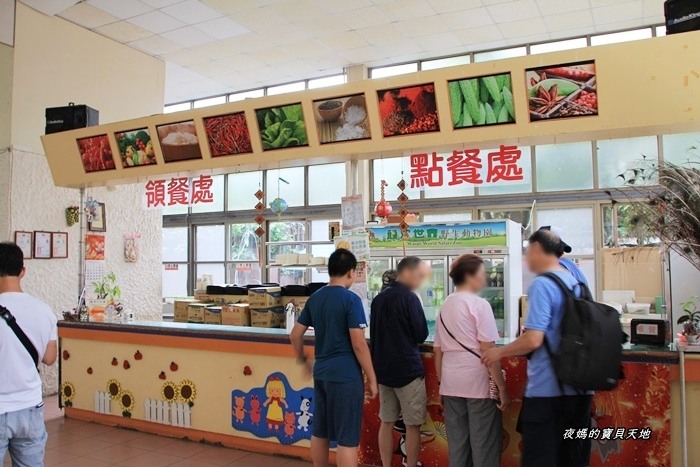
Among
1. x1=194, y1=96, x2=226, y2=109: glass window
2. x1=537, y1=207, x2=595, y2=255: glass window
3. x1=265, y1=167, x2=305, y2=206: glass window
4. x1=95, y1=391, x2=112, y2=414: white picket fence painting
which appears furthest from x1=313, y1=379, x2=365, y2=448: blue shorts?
x1=194, y1=96, x2=226, y2=109: glass window

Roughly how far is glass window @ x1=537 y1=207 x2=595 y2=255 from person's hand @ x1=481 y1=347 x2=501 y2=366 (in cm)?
544

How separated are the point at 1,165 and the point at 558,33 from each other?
7.46 meters

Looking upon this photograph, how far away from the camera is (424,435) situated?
3.94m

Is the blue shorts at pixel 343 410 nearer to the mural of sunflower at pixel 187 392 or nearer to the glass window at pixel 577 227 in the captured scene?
the mural of sunflower at pixel 187 392

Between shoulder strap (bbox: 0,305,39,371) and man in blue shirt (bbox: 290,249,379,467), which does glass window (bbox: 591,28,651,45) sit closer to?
man in blue shirt (bbox: 290,249,379,467)

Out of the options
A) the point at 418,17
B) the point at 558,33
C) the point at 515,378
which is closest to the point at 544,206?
the point at 558,33

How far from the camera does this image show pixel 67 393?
5801 millimetres

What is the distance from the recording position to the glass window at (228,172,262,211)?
10602 mm

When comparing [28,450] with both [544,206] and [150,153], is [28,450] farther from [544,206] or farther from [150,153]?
[544,206]

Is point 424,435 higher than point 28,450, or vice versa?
point 28,450

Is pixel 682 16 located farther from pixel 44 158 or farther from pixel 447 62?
pixel 44 158

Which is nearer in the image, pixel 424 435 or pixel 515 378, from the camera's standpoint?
pixel 515 378

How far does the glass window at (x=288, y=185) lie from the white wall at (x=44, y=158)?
251cm

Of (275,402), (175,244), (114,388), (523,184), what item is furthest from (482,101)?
(175,244)
